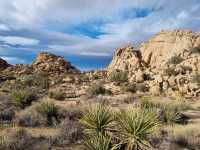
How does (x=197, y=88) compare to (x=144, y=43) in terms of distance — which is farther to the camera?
(x=144, y=43)

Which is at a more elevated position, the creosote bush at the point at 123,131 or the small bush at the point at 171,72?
the small bush at the point at 171,72

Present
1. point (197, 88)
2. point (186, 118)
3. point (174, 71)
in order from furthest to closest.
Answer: point (174, 71) → point (197, 88) → point (186, 118)

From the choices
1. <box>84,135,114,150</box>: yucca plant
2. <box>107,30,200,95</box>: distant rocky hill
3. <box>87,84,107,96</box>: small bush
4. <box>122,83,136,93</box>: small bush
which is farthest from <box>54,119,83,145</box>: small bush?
<box>107,30,200,95</box>: distant rocky hill

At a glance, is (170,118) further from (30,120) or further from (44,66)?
(44,66)

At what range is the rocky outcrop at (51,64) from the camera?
189ft

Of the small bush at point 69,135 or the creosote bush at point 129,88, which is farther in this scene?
the creosote bush at point 129,88

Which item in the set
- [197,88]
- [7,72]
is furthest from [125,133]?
[7,72]

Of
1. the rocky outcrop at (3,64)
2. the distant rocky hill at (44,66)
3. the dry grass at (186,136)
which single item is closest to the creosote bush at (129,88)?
the dry grass at (186,136)

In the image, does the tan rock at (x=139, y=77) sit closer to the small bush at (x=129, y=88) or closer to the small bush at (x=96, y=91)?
the small bush at (x=129, y=88)

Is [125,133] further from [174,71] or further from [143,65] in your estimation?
[143,65]

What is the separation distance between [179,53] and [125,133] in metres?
37.6

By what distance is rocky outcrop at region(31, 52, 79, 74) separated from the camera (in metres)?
57.7

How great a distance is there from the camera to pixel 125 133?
312 inches

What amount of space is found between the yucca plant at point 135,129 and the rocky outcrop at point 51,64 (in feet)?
161
